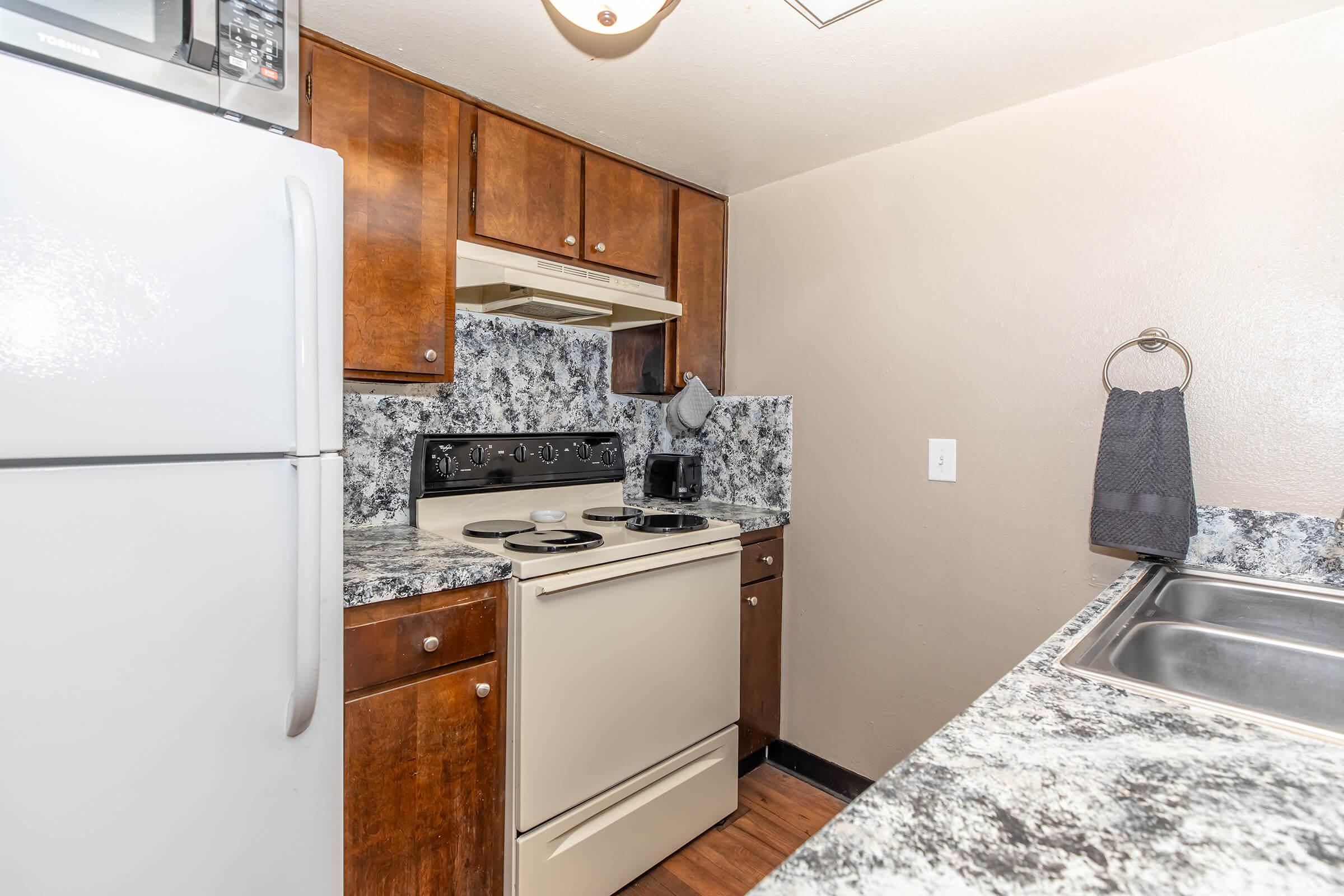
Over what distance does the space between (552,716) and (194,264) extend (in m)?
1.17

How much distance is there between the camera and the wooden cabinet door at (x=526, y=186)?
182 cm

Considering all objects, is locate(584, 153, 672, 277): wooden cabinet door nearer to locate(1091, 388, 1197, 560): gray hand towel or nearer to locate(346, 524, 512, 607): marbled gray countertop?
locate(346, 524, 512, 607): marbled gray countertop

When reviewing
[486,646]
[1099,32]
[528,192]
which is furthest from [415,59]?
[1099,32]

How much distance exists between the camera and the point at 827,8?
1379mm

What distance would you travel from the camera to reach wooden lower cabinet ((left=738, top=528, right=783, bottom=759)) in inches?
87.3

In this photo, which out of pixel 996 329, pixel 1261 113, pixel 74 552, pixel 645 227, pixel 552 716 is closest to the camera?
pixel 74 552

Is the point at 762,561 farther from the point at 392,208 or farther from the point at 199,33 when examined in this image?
the point at 199,33

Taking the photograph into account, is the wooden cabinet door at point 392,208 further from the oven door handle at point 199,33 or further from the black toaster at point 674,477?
the black toaster at point 674,477

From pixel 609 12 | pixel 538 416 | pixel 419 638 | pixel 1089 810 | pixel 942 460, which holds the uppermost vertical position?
pixel 609 12

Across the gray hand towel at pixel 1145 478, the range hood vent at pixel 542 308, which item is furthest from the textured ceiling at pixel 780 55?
the gray hand towel at pixel 1145 478

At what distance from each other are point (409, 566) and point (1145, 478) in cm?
169

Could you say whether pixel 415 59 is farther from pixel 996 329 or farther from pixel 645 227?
pixel 996 329

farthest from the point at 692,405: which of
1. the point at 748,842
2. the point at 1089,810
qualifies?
the point at 1089,810

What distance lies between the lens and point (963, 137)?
1.91 metres
